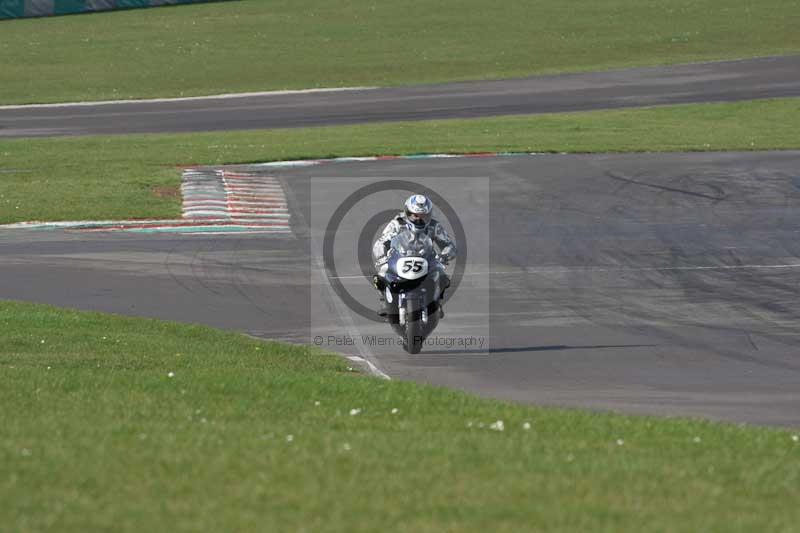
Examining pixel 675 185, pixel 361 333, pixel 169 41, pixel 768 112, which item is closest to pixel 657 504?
pixel 361 333

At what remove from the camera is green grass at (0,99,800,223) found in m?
30.6

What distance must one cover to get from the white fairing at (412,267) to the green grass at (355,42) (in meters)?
36.2

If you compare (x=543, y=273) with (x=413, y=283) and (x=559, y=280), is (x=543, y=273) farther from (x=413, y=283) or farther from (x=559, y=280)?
(x=413, y=283)

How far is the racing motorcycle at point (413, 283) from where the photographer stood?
666 inches

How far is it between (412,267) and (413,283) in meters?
0.30

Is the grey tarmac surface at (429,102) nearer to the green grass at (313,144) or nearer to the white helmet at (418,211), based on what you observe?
the green grass at (313,144)

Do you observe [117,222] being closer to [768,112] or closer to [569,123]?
[569,123]

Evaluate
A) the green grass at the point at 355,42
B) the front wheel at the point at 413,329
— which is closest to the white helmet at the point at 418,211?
the front wheel at the point at 413,329

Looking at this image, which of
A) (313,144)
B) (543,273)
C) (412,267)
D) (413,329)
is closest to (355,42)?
(313,144)

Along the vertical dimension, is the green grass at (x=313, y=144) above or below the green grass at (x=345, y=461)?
below

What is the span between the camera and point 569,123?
1636 inches

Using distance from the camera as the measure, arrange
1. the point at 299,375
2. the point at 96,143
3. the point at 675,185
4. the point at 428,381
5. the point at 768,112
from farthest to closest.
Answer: the point at 768,112
the point at 96,143
the point at 675,185
the point at 428,381
the point at 299,375

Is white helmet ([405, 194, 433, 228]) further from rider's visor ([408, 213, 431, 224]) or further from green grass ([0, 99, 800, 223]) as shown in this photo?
green grass ([0, 99, 800, 223])

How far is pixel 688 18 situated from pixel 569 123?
25567 mm
